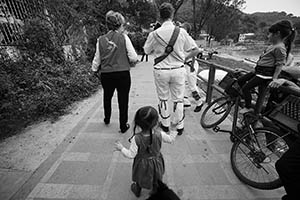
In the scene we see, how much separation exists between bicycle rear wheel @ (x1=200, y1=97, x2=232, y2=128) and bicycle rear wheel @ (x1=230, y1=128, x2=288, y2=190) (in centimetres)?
74

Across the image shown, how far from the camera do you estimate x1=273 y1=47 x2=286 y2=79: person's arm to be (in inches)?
74.1

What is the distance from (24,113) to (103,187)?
2.45m

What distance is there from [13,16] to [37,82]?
2.57 m

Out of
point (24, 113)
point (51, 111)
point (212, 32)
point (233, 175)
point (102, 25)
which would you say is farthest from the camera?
point (212, 32)

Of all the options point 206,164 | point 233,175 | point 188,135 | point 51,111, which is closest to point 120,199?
point 206,164

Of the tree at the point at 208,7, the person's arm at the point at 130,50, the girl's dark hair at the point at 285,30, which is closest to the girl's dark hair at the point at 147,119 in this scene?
the person's arm at the point at 130,50

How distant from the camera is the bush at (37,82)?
3.21 meters

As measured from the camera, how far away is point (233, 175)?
2.01 m

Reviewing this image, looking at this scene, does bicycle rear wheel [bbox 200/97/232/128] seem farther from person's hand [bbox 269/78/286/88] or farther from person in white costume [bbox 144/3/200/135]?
person's hand [bbox 269/78/286/88]

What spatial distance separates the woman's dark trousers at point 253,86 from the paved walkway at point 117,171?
2.51ft

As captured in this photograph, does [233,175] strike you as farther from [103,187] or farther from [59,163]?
[59,163]

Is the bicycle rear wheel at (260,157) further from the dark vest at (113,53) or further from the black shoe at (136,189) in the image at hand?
the dark vest at (113,53)

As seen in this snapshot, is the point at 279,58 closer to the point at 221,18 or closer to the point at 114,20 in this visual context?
the point at 114,20

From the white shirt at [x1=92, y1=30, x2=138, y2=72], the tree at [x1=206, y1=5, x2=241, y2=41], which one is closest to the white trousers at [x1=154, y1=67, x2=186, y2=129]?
the white shirt at [x1=92, y1=30, x2=138, y2=72]
